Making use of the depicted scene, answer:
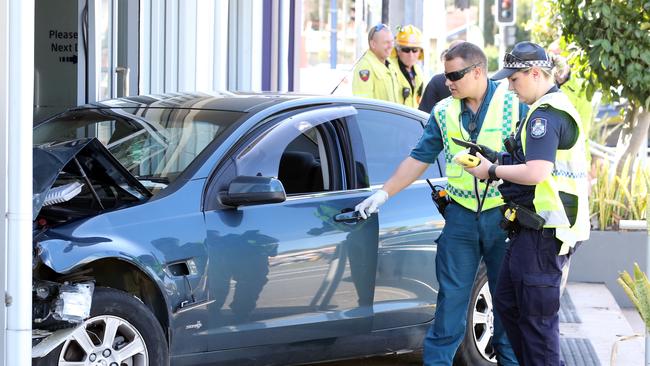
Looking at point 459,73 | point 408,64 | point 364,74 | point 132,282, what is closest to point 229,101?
point 459,73

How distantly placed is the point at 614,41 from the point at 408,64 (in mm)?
1797

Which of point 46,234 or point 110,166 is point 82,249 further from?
point 110,166

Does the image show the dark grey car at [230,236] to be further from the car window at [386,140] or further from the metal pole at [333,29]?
the metal pole at [333,29]

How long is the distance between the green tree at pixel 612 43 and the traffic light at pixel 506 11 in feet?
20.1

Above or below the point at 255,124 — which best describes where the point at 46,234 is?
below

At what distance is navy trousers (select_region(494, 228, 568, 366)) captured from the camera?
5520 mm

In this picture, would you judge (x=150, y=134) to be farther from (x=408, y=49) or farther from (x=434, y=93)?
A: (x=408, y=49)

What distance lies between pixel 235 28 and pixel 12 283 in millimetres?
8671

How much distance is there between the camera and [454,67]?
6.14 meters

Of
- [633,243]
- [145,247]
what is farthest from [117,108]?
[633,243]

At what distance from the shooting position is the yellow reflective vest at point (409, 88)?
36.2ft

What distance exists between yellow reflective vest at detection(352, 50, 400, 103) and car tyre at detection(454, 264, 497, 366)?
4.28m

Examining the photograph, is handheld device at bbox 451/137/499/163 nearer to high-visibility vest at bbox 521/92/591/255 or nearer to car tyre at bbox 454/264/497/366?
high-visibility vest at bbox 521/92/591/255

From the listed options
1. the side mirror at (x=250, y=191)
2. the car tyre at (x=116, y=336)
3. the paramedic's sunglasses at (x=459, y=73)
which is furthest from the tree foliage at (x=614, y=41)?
the car tyre at (x=116, y=336)
